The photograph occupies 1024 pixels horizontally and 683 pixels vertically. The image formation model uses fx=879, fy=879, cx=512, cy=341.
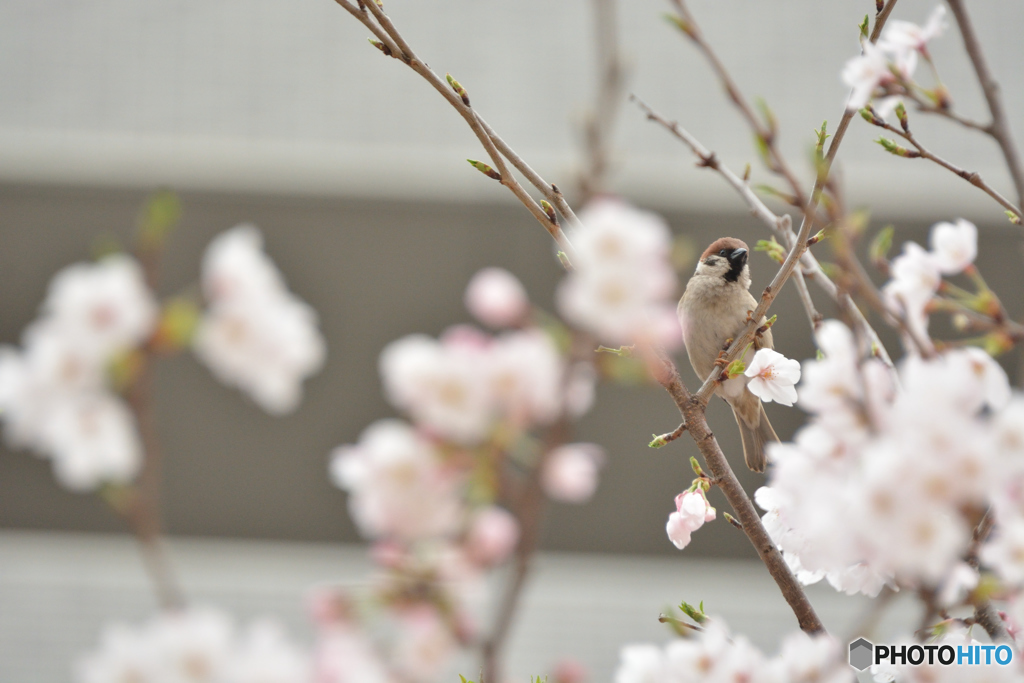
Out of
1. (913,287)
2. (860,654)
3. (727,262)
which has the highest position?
(727,262)

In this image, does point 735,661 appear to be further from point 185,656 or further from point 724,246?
point 724,246

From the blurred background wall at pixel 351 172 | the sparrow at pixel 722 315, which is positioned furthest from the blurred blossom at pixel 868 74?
the blurred background wall at pixel 351 172

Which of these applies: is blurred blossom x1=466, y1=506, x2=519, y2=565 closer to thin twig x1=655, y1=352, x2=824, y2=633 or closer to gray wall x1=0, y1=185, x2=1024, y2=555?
thin twig x1=655, y1=352, x2=824, y2=633

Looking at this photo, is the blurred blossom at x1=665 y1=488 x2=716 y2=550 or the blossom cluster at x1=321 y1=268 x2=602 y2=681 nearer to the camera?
the blossom cluster at x1=321 y1=268 x2=602 y2=681

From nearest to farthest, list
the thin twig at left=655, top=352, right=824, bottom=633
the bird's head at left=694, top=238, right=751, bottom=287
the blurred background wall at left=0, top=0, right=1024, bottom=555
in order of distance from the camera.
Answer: the thin twig at left=655, top=352, right=824, bottom=633
the bird's head at left=694, top=238, right=751, bottom=287
the blurred background wall at left=0, top=0, right=1024, bottom=555

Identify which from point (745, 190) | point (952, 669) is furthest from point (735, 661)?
point (745, 190)

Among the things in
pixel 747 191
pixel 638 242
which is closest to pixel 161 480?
pixel 747 191

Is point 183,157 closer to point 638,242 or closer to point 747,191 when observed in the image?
point 747,191

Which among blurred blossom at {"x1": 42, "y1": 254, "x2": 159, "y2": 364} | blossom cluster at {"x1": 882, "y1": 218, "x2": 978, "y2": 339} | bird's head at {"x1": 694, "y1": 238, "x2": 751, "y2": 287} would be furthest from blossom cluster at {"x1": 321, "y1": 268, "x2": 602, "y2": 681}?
bird's head at {"x1": 694, "y1": 238, "x2": 751, "y2": 287}

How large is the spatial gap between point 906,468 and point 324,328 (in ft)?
9.80

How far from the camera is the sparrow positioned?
159 centimetres

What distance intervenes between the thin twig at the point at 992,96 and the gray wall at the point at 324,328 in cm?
263

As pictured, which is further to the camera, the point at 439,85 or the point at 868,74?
the point at 439,85

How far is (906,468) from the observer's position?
0.38m
